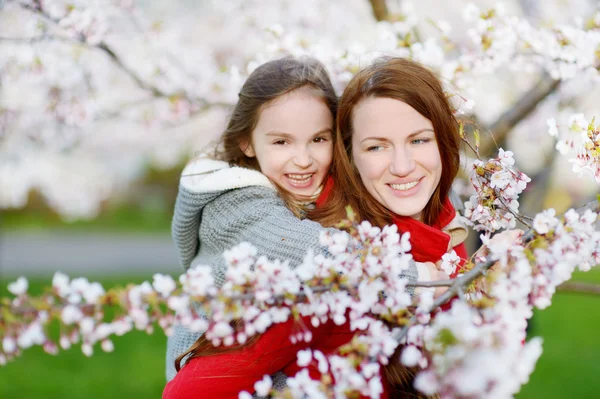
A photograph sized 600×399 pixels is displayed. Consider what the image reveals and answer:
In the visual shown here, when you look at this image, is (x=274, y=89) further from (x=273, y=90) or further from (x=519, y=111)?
(x=519, y=111)

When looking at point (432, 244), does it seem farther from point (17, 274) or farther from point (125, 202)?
point (125, 202)

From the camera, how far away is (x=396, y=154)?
184cm

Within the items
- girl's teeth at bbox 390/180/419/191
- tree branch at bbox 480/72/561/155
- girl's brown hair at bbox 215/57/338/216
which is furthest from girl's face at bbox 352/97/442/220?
tree branch at bbox 480/72/561/155

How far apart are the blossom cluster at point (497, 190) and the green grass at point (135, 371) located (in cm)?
356

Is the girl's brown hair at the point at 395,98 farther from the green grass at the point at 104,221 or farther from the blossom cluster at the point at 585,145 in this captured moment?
the green grass at the point at 104,221

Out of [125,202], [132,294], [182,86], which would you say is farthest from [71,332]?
[125,202]

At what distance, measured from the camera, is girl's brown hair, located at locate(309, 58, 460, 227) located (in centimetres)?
187

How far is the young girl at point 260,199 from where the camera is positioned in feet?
5.28

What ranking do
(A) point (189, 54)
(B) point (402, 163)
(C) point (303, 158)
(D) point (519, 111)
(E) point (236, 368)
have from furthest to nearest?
1. (A) point (189, 54)
2. (D) point (519, 111)
3. (C) point (303, 158)
4. (B) point (402, 163)
5. (E) point (236, 368)

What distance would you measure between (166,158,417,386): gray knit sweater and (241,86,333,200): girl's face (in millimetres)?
112

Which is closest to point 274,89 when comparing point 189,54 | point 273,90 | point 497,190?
point 273,90

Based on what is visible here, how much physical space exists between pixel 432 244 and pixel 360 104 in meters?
0.45

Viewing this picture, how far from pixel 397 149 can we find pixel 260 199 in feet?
1.39

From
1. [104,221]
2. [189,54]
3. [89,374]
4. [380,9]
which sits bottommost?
[104,221]
